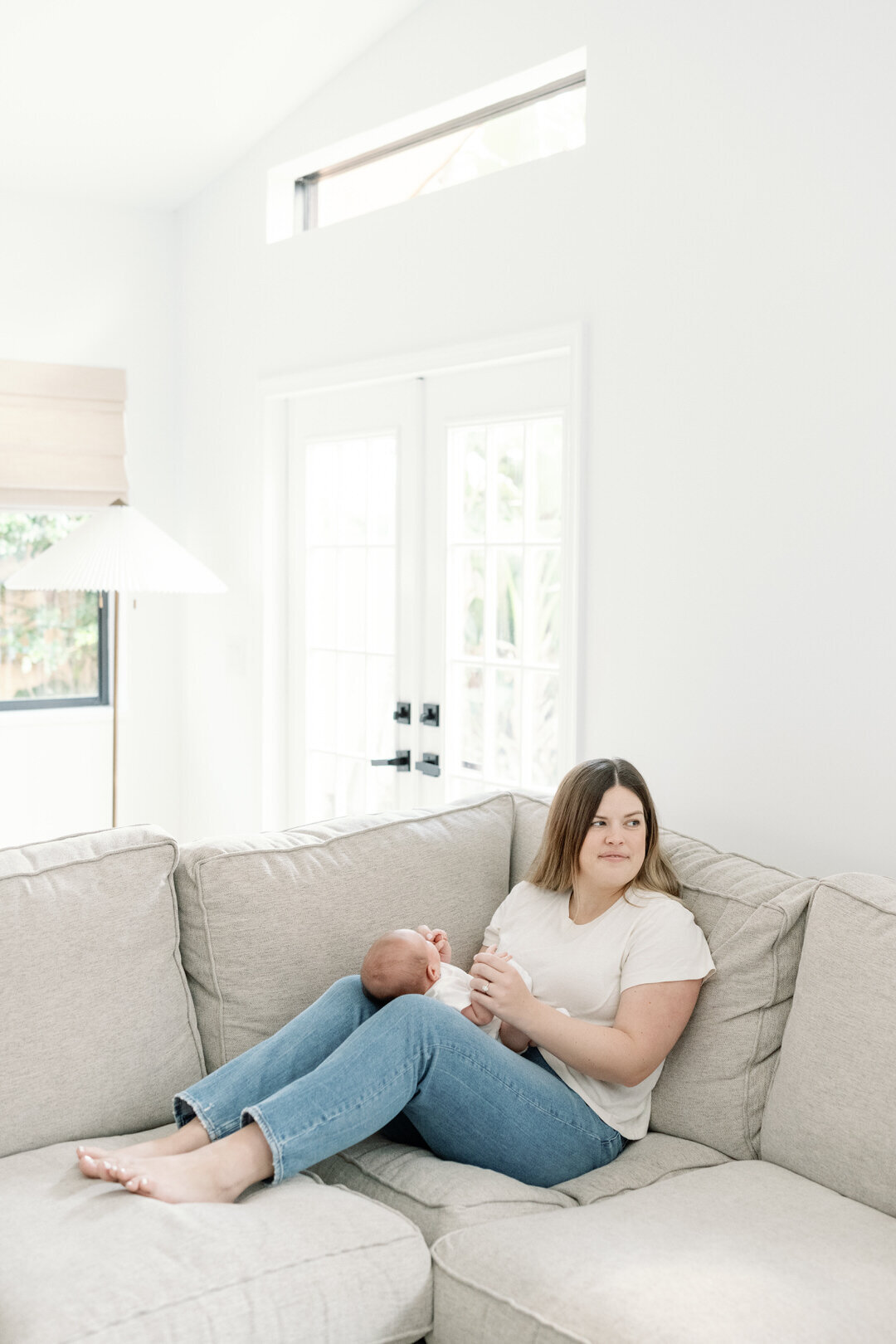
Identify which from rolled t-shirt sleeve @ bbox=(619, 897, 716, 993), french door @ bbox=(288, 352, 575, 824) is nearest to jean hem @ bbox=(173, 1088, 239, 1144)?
rolled t-shirt sleeve @ bbox=(619, 897, 716, 993)

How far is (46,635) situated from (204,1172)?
2891mm

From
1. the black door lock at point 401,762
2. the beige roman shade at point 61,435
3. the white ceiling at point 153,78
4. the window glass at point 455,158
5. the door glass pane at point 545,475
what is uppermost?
the white ceiling at point 153,78

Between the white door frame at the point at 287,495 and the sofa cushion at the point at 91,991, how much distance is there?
3.87 feet

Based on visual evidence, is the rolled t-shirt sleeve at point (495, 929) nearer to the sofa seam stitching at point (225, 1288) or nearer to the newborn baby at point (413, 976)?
the newborn baby at point (413, 976)

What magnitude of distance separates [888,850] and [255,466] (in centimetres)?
249

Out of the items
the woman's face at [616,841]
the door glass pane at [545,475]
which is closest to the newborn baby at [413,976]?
the woman's face at [616,841]

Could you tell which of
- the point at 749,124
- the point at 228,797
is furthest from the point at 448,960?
the point at 228,797

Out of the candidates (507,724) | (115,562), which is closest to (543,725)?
(507,724)

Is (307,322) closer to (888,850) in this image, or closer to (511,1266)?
(888,850)

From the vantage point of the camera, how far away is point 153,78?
3461mm

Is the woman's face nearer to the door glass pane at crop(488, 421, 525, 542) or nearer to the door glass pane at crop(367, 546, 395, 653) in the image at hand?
the door glass pane at crop(488, 421, 525, 542)

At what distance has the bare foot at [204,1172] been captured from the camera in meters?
1.72

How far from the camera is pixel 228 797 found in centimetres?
421

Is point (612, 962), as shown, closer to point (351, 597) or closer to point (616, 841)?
point (616, 841)
